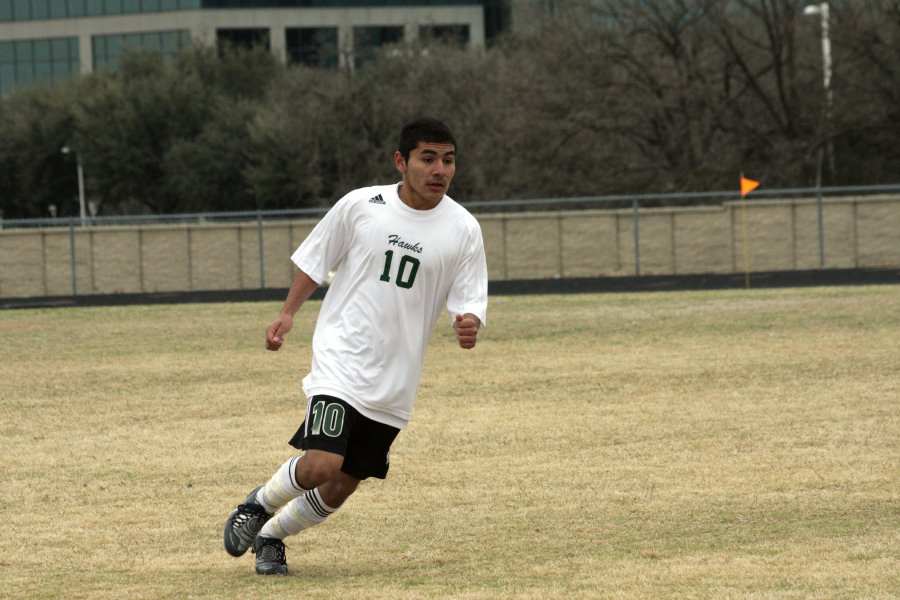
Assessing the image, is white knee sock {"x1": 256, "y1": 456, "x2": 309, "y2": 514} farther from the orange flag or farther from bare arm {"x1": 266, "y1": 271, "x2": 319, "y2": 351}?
the orange flag

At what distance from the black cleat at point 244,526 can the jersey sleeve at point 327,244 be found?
1109 mm

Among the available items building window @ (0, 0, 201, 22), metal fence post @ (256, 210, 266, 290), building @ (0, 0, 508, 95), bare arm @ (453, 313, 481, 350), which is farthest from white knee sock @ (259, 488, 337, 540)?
building window @ (0, 0, 201, 22)

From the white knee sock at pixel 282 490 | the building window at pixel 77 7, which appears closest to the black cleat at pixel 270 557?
the white knee sock at pixel 282 490

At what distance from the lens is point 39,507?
841 cm

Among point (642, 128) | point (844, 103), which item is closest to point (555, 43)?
point (642, 128)

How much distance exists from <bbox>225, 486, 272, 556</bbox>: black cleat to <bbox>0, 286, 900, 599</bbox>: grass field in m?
0.18

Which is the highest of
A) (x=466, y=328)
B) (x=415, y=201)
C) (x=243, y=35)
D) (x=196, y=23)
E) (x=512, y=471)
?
(x=196, y=23)

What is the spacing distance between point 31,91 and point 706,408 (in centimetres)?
6555

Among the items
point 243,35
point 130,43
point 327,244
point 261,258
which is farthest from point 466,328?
point 130,43

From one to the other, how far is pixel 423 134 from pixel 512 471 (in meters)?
3.68

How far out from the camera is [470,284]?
6.31m

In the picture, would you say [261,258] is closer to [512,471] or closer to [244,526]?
[512,471]

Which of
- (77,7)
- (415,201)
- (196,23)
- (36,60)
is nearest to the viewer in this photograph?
(415,201)

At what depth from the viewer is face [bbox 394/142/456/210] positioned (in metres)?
6.15
